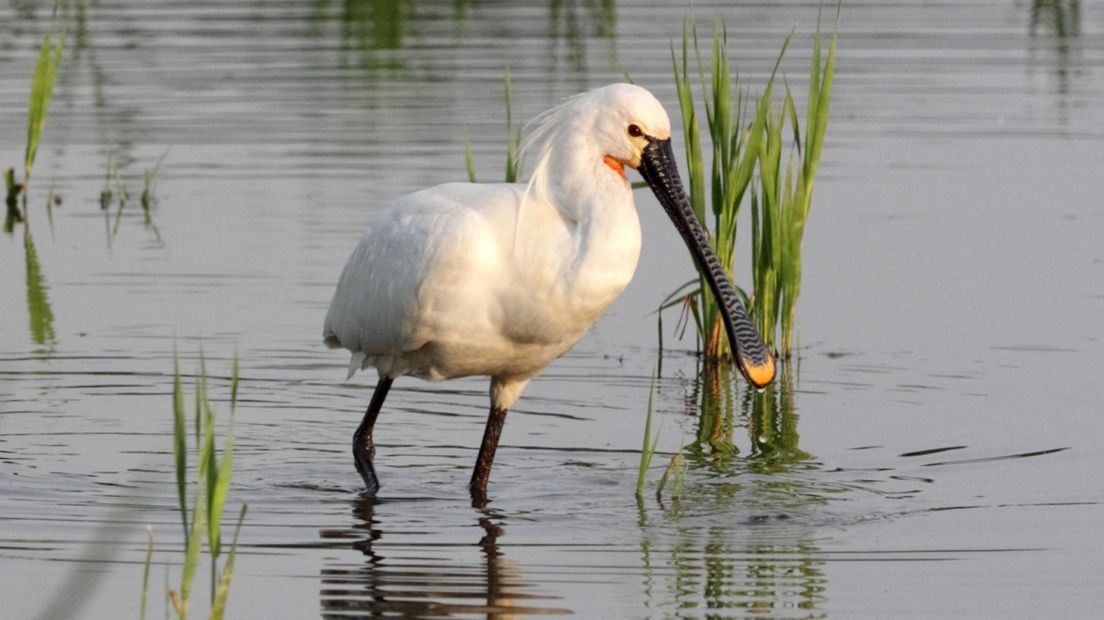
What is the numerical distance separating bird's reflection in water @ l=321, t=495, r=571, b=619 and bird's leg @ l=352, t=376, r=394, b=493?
60cm

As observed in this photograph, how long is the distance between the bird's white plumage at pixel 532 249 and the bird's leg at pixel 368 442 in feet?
2.05

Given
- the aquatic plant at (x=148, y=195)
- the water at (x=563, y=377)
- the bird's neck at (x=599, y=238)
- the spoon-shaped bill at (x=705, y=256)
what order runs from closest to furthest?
the water at (x=563, y=377), the bird's neck at (x=599, y=238), the spoon-shaped bill at (x=705, y=256), the aquatic plant at (x=148, y=195)

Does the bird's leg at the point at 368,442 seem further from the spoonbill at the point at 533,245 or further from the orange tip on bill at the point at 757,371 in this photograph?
the orange tip on bill at the point at 757,371

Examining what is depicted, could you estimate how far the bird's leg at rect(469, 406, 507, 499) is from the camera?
25.6 ft

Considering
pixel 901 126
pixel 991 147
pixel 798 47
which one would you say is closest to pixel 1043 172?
pixel 991 147

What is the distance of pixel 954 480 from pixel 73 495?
10.9 feet

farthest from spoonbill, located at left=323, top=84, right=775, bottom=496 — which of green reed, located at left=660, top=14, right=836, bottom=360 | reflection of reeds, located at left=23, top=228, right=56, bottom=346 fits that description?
reflection of reeds, located at left=23, top=228, right=56, bottom=346

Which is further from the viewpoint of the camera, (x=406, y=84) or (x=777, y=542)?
(x=406, y=84)

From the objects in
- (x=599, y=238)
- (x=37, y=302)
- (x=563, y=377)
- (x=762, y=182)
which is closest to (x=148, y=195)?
(x=37, y=302)

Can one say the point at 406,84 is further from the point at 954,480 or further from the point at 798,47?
the point at 954,480

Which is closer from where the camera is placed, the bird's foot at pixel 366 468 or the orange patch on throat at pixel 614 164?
the orange patch on throat at pixel 614 164

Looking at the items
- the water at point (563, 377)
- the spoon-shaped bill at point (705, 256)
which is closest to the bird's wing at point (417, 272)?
the spoon-shaped bill at point (705, 256)

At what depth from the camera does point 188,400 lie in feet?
31.1

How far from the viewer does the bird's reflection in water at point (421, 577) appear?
20.5 feet
